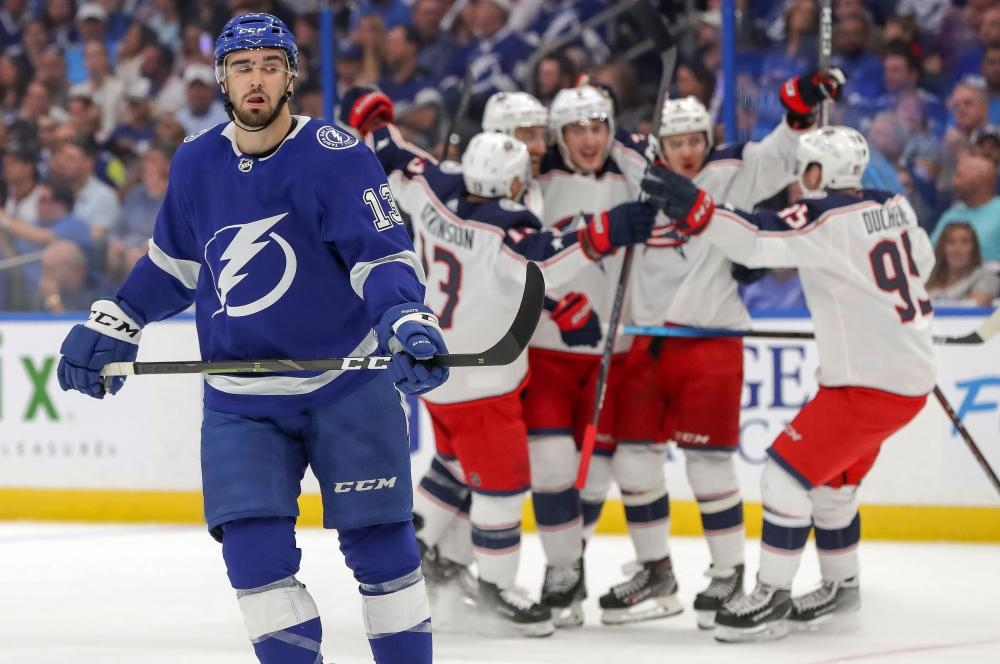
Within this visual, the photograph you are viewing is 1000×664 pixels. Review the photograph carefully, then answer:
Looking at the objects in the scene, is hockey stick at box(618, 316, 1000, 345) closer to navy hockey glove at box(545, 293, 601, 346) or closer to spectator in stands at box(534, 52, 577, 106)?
navy hockey glove at box(545, 293, 601, 346)

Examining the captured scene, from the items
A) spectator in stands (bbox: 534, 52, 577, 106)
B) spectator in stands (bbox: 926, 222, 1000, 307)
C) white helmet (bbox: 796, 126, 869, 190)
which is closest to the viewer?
white helmet (bbox: 796, 126, 869, 190)

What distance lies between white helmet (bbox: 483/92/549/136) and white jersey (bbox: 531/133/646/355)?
5.0 inches

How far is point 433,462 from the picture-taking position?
14.7ft

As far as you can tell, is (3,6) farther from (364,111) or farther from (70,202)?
(364,111)

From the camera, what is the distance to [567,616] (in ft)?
13.7

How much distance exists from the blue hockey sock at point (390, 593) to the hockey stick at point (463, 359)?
30 cm

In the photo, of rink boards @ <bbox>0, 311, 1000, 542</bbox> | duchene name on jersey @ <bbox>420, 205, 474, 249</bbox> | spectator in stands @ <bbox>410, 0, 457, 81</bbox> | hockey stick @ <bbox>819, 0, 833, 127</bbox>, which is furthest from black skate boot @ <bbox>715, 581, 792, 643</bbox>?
spectator in stands @ <bbox>410, 0, 457, 81</bbox>

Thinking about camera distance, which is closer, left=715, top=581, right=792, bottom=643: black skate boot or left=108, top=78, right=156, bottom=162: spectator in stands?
left=715, top=581, right=792, bottom=643: black skate boot

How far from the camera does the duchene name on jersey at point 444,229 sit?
4039mm

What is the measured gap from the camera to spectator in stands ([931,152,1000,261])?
547 cm

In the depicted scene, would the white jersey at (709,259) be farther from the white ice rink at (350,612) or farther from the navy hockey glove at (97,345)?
the navy hockey glove at (97,345)

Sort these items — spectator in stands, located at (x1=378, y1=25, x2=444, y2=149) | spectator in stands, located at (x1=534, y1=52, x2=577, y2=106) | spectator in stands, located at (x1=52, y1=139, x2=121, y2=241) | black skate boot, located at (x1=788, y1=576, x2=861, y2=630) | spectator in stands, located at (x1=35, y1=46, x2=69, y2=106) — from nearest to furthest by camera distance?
black skate boot, located at (x1=788, y1=576, x2=861, y2=630) < spectator in stands, located at (x1=534, y1=52, x2=577, y2=106) < spectator in stands, located at (x1=378, y1=25, x2=444, y2=149) < spectator in stands, located at (x1=52, y1=139, x2=121, y2=241) < spectator in stands, located at (x1=35, y1=46, x2=69, y2=106)

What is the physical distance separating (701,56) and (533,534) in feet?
6.34

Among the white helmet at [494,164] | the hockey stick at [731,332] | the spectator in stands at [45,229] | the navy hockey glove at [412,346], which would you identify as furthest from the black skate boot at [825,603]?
the spectator in stands at [45,229]
